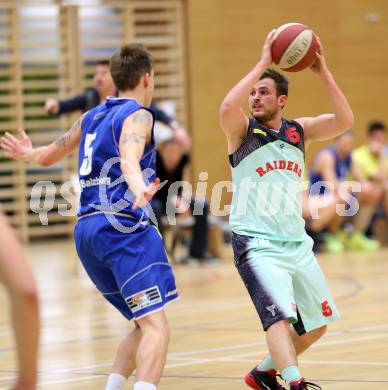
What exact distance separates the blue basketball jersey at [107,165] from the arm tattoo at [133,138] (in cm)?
8

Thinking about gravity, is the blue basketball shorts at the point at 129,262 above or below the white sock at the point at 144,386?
above

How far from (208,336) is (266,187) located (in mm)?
2346

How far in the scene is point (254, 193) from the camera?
4.70 metres

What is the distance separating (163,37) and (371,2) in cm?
408

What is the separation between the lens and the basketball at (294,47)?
183 inches

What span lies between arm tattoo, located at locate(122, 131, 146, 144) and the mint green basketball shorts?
2.50 ft

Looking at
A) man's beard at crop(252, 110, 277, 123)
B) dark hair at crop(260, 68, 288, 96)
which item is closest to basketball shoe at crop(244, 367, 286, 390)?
man's beard at crop(252, 110, 277, 123)

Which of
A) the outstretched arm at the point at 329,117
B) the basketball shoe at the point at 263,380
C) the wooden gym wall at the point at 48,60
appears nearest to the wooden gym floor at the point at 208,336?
the basketball shoe at the point at 263,380

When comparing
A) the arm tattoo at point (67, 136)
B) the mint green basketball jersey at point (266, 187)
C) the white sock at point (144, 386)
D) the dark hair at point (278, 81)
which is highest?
the dark hair at point (278, 81)

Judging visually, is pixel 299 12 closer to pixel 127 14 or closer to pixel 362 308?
pixel 127 14

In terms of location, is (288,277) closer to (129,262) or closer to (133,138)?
(129,262)

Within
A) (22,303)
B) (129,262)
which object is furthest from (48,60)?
(22,303)

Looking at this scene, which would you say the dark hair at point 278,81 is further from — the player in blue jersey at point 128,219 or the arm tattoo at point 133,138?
the arm tattoo at point 133,138

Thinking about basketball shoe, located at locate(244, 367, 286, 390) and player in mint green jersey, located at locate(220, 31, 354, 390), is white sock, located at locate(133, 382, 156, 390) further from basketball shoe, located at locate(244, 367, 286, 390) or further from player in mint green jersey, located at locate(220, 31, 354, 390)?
basketball shoe, located at locate(244, 367, 286, 390)
